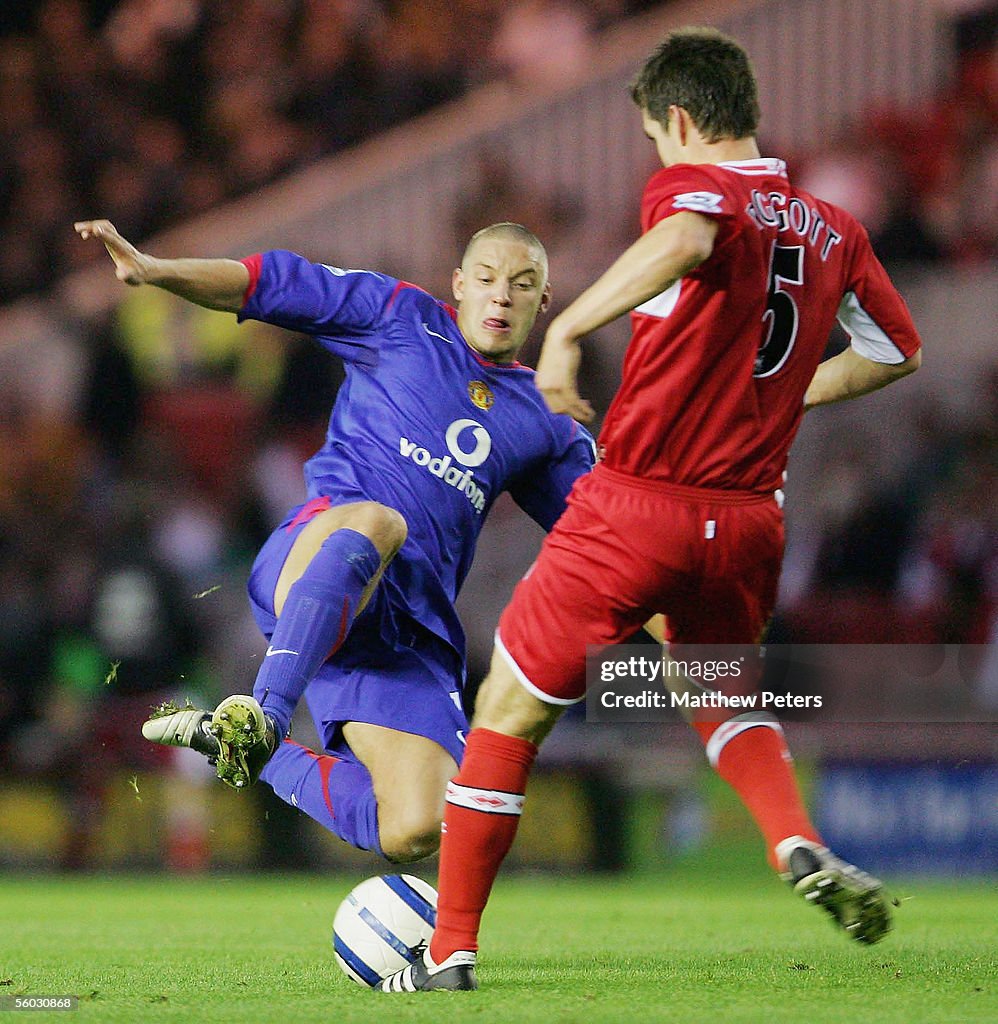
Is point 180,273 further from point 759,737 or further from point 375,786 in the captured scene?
point 759,737

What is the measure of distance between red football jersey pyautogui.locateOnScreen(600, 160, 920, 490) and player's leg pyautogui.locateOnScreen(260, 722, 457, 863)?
1371 millimetres

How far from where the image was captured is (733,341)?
3.56 m

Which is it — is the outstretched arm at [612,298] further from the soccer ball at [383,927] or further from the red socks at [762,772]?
the soccer ball at [383,927]

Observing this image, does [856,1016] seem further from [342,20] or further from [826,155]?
[342,20]

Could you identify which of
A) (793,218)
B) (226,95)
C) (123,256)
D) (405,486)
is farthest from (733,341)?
(226,95)

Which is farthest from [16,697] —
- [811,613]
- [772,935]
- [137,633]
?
[772,935]

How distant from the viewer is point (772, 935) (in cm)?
538

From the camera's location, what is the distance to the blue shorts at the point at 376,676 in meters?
4.73

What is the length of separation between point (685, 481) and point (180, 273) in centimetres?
146

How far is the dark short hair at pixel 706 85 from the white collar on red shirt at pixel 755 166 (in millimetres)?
68

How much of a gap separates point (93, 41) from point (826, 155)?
19.5ft

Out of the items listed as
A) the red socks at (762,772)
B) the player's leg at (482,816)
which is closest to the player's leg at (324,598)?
the player's leg at (482,816)

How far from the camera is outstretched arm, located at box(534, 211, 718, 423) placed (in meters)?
3.21

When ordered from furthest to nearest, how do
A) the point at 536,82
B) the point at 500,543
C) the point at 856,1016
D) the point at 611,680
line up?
the point at 536,82, the point at 500,543, the point at 611,680, the point at 856,1016
